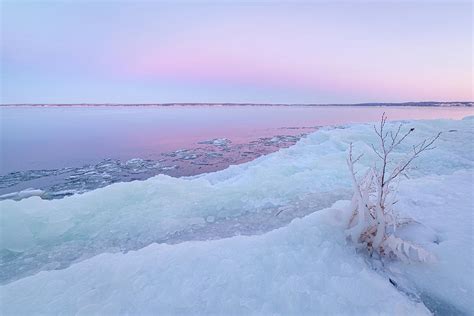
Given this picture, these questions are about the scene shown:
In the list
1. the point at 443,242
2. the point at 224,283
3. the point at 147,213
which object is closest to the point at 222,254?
the point at 224,283

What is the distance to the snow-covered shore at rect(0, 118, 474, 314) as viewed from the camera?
2502 mm

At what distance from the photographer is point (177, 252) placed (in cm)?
318

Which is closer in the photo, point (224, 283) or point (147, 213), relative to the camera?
point (224, 283)

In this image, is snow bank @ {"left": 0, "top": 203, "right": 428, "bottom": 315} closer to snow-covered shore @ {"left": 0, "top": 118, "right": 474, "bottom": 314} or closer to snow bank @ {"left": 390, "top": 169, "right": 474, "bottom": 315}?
snow-covered shore @ {"left": 0, "top": 118, "right": 474, "bottom": 314}

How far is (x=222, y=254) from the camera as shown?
10.2ft

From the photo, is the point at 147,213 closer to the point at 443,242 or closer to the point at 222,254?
the point at 222,254

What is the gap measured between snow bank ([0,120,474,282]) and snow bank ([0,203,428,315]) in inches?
38.1

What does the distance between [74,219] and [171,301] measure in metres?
3.03

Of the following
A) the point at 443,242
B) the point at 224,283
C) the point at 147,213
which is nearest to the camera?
the point at 224,283

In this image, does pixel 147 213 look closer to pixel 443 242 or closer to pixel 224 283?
pixel 224 283

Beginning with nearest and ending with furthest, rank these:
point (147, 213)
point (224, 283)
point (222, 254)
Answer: point (224, 283) → point (222, 254) → point (147, 213)

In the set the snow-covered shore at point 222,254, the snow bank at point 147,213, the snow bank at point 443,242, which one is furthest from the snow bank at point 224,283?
the snow bank at point 147,213

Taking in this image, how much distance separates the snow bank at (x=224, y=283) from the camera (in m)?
2.43

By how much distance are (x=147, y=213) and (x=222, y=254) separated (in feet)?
7.50
